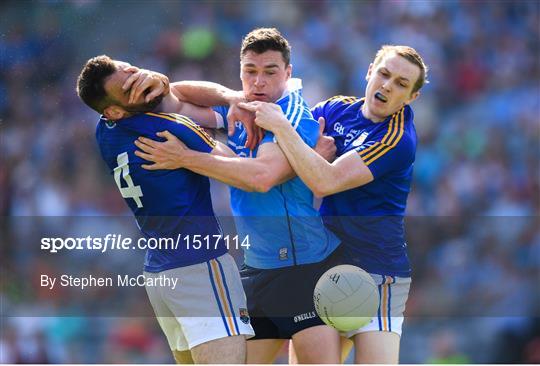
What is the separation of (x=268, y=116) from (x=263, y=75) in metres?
0.27

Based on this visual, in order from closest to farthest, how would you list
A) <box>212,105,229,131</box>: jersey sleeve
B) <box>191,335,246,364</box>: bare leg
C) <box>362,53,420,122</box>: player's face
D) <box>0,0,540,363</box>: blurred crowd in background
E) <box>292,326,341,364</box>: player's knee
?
<box>191,335,246,364</box>: bare leg, <box>292,326,341,364</box>: player's knee, <box>362,53,420,122</box>: player's face, <box>212,105,229,131</box>: jersey sleeve, <box>0,0,540,363</box>: blurred crowd in background

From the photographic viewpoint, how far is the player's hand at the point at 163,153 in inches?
175

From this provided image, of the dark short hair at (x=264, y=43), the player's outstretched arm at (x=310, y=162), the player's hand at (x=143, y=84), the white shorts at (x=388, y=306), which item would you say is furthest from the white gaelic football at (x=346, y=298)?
the player's hand at (x=143, y=84)

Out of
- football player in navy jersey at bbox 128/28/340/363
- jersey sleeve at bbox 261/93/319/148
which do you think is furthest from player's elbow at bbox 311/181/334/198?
jersey sleeve at bbox 261/93/319/148

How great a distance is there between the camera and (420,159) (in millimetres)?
9414

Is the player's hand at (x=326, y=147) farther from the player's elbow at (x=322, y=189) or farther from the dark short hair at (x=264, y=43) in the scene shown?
the dark short hair at (x=264, y=43)

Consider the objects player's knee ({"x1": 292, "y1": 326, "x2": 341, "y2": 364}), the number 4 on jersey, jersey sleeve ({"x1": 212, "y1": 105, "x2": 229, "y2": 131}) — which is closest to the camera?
the number 4 on jersey

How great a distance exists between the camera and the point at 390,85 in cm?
477

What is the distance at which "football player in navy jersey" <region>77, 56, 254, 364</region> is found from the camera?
4.45m

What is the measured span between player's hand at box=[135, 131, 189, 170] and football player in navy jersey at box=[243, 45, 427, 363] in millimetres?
404

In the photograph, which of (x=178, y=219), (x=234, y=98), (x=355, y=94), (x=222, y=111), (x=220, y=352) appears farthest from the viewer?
(x=355, y=94)

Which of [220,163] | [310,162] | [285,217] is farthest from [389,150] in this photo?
[220,163]

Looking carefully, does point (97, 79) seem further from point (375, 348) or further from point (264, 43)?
point (375, 348)

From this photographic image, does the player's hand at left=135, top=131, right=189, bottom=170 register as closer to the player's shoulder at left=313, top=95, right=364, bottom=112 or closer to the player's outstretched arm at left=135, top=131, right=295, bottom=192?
the player's outstretched arm at left=135, top=131, right=295, bottom=192
